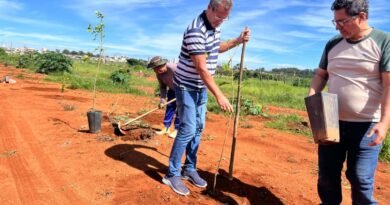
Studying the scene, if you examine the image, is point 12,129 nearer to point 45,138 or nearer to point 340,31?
point 45,138

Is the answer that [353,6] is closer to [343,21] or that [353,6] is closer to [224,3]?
[343,21]

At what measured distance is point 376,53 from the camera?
236 centimetres

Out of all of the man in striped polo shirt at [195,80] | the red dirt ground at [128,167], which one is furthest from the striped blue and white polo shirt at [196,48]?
the red dirt ground at [128,167]

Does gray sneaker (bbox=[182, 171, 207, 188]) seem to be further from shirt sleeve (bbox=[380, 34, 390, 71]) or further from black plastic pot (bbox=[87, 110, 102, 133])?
black plastic pot (bbox=[87, 110, 102, 133])

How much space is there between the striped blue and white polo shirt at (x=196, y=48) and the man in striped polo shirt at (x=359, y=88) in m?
0.94

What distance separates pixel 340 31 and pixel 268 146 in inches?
142

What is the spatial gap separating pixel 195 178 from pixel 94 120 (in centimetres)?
237

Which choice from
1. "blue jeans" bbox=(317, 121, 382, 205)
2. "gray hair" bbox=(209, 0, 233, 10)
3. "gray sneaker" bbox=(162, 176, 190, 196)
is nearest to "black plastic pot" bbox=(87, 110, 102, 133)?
"gray sneaker" bbox=(162, 176, 190, 196)

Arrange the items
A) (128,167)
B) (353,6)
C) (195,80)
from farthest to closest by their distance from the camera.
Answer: (128,167)
(195,80)
(353,6)

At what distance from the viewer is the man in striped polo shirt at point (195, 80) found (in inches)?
122

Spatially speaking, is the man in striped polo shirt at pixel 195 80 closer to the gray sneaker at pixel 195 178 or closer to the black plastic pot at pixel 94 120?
the gray sneaker at pixel 195 178

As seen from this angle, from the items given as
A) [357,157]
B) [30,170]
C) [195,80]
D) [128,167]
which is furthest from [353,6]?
[30,170]

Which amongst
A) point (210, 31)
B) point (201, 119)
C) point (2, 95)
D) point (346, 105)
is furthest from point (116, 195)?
point (2, 95)

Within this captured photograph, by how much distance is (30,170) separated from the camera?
4.07 metres
